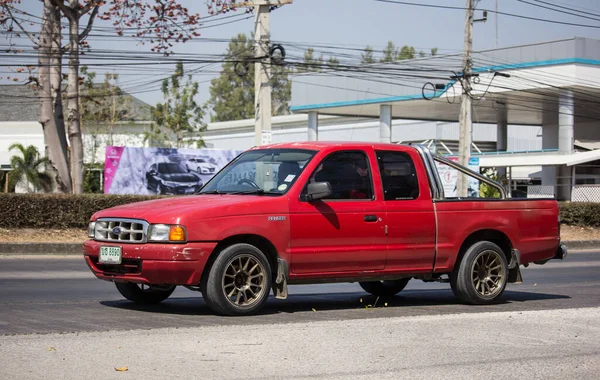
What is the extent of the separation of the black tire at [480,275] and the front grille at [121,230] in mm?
3791

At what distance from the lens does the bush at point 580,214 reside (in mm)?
31938

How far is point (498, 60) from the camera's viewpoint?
4384cm

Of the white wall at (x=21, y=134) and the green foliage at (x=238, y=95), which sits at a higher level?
the green foliage at (x=238, y=95)

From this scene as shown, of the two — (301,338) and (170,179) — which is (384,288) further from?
(170,179)

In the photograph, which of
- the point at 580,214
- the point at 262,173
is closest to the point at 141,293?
the point at 262,173

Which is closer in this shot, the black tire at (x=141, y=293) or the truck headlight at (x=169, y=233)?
the truck headlight at (x=169, y=233)

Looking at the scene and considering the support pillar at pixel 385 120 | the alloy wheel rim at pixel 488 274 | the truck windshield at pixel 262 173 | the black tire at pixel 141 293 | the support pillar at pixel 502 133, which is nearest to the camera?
the truck windshield at pixel 262 173

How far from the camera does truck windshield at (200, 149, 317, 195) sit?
9.73 m

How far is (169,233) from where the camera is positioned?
8.82 metres

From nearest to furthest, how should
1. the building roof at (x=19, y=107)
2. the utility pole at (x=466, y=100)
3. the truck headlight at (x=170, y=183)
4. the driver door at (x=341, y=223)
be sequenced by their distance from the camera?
the driver door at (x=341, y=223) → the utility pole at (x=466, y=100) → the truck headlight at (x=170, y=183) → the building roof at (x=19, y=107)

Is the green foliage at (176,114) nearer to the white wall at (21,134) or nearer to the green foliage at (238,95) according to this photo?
the white wall at (21,134)

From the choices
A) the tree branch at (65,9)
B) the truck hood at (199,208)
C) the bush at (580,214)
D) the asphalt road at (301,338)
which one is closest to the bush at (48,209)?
the tree branch at (65,9)

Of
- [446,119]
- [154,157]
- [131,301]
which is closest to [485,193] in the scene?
[154,157]

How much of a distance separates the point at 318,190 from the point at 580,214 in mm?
24428
